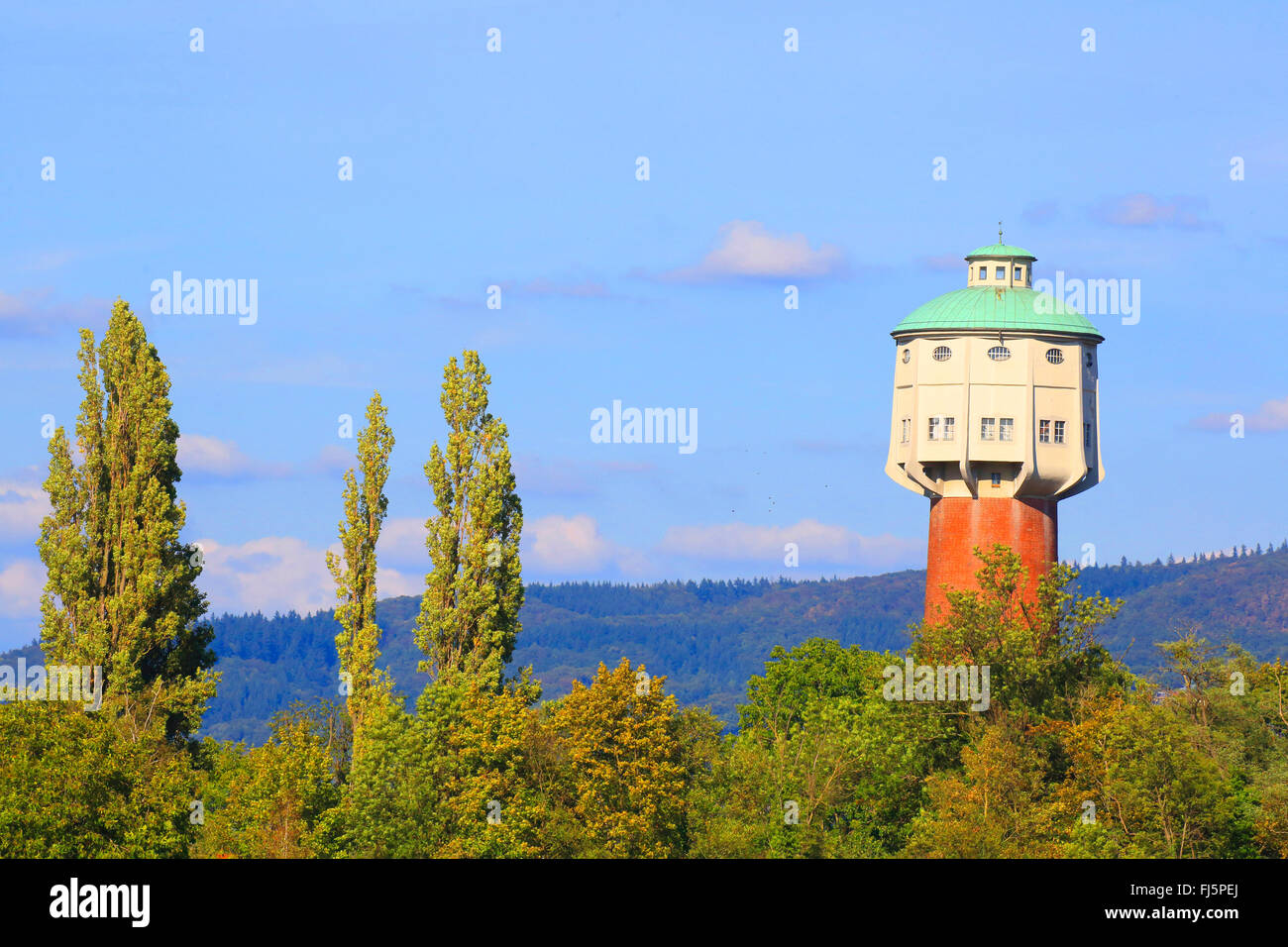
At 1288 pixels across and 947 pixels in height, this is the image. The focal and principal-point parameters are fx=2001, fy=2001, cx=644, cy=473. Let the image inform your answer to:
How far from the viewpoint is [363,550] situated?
7900 centimetres

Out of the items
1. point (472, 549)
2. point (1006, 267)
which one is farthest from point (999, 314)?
point (472, 549)

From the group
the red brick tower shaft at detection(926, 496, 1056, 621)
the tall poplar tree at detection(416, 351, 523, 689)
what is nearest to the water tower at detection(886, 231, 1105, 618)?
the red brick tower shaft at detection(926, 496, 1056, 621)

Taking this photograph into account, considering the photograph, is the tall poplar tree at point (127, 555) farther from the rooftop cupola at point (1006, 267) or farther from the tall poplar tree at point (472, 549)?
the rooftop cupola at point (1006, 267)

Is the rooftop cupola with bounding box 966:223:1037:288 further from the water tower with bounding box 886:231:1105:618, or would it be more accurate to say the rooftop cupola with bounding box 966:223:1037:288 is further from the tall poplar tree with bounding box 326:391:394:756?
the tall poplar tree with bounding box 326:391:394:756

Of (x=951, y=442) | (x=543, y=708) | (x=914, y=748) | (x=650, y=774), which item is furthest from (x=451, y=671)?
(x=951, y=442)

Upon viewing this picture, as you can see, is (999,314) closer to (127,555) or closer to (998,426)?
(998,426)

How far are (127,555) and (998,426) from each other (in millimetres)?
35062

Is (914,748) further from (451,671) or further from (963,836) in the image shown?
(451,671)

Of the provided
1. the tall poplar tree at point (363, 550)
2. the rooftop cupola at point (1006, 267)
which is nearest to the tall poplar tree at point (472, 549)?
the tall poplar tree at point (363, 550)

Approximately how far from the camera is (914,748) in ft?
244

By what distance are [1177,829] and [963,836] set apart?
7.22m

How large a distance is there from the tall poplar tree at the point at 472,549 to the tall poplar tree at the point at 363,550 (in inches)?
91.5

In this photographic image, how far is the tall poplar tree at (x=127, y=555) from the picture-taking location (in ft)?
250
